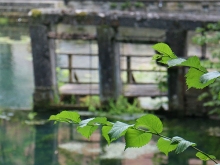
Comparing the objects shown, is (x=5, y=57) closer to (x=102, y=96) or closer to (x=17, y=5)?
(x=17, y=5)

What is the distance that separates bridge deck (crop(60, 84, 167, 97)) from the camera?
7.66 m

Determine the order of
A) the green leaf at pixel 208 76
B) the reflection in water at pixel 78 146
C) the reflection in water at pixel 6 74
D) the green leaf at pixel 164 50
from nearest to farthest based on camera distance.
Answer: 1. the green leaf at pixel 208 76
2. the green leaf at pixel 164 50
3. the reflection in water at pixel 78 146
4. the reflection in water at pixel 6 74

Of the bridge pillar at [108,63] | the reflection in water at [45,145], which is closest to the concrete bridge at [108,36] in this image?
the bridge pillar at [108,63]

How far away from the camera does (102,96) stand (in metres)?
7.54

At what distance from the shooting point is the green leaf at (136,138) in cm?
101

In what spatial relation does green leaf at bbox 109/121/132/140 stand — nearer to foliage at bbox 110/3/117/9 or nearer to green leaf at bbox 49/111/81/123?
green leaf at bbox 49/111/81/123

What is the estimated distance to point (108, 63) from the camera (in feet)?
24.2

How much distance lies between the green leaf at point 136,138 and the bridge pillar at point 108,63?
20.4ft

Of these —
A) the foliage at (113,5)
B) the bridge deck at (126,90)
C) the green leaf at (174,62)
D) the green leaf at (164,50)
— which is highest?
the foliage at (113,5)

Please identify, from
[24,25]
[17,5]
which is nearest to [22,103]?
[17,5]

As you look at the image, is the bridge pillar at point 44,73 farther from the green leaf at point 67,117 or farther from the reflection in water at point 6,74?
the green leaf at point 67,117

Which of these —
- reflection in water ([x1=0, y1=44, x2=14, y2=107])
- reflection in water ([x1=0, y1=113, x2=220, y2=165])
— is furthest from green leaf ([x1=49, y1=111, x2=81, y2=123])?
reflection in water ([x1=0, y1=44, x2=14, y2=107])

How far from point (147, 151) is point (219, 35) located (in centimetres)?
183

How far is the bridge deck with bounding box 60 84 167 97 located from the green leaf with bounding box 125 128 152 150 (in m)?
6.60
